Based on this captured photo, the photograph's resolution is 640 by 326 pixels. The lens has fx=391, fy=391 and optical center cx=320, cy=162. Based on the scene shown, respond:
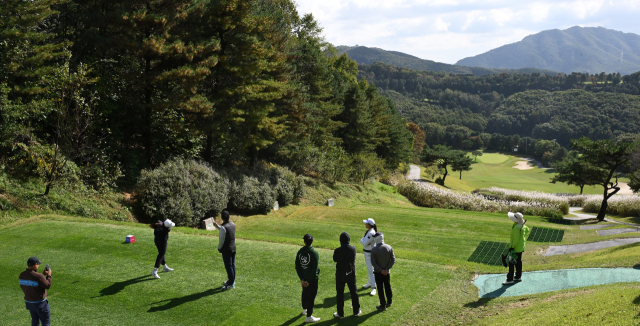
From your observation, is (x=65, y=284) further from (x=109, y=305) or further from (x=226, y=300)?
(x=226, y=300)

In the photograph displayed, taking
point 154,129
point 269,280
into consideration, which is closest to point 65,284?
point 269,280

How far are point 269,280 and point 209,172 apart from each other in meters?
11.6

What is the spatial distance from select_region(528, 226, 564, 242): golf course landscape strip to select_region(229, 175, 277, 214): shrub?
14458mm

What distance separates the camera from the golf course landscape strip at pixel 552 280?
9.97 meters

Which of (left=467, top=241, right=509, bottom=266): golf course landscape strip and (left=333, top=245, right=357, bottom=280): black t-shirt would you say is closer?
(left=333, top=245, right=357, bottom=280): black t-shirt

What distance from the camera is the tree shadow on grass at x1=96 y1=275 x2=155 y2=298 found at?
959cm

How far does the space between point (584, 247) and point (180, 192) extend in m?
18.2

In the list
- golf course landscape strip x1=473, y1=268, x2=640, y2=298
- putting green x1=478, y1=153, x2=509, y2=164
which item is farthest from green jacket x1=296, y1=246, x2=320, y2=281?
putting green x1=478, y1=153, x2=509, y2=164

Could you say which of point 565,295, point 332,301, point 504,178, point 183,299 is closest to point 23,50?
point 183,299

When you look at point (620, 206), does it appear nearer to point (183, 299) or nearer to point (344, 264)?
point (344, 264)

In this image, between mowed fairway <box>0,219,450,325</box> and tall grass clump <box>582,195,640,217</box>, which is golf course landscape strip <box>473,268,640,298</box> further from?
tall grass clump <box>582,195,640,217</box>

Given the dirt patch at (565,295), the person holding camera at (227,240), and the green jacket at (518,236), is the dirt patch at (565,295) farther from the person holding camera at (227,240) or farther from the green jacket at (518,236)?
the person holding camera at (227,240)

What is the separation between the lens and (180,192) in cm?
1897

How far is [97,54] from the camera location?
2211 centimetres
